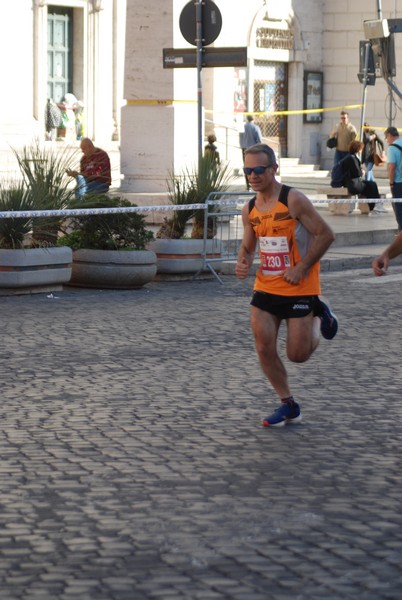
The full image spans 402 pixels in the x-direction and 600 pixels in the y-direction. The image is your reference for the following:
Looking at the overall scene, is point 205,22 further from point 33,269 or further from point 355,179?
point 355,179

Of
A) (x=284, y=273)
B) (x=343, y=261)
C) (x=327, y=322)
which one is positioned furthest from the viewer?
(x=343, y=261)

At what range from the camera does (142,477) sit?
6512 mm

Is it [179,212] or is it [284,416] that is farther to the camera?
[179,212]

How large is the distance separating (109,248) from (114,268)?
37 centimetres

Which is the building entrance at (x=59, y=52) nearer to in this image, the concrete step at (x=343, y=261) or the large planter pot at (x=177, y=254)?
the concrete step at (x=343, y=261)

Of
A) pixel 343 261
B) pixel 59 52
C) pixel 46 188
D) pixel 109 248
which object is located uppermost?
pixel 59 52

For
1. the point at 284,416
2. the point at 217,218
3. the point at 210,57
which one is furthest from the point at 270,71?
the point at 284,416

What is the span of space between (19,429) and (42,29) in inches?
932

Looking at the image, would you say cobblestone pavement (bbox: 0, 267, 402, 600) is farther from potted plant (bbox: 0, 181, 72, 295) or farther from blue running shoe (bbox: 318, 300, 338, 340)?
potted plant (bbox: 0, 181, 72, 295)

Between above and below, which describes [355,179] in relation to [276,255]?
below

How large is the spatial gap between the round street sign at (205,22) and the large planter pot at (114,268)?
14.6 feet

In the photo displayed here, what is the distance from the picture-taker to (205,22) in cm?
1841

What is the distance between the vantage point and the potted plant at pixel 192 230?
15938mm

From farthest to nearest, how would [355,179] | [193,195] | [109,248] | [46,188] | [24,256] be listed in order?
[355,179]
[193,195]
[109,248]
[46,188]
[24,256]
